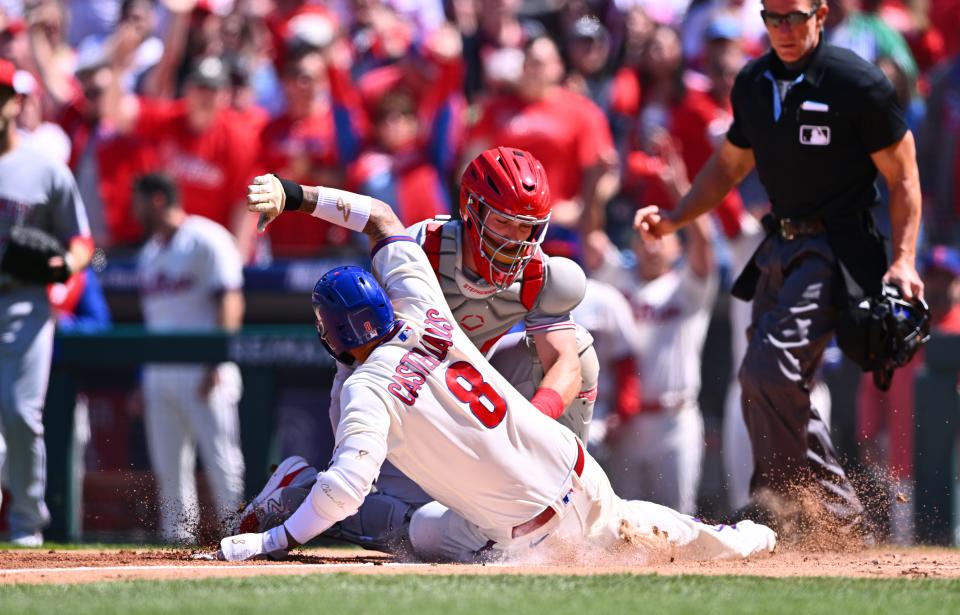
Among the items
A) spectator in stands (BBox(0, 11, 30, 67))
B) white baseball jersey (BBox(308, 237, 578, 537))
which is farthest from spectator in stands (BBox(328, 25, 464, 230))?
white baseball jersey (BBox(308, 237, 578, 537))

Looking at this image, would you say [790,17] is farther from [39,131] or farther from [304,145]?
[39,131]

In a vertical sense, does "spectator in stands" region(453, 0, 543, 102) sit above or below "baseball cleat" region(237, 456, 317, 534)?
above

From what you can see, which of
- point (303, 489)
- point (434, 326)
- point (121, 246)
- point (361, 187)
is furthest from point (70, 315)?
point (434, 326)

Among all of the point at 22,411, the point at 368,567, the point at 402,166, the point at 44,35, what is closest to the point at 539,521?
the point at 368,567

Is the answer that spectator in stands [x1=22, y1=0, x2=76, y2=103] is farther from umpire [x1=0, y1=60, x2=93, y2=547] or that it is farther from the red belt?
the red belt

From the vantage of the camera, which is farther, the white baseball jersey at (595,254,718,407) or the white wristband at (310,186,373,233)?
the white baseball jersey at (595,254,718,407)

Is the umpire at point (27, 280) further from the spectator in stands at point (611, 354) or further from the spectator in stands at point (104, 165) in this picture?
the spectator in stands at point (611, 354)
